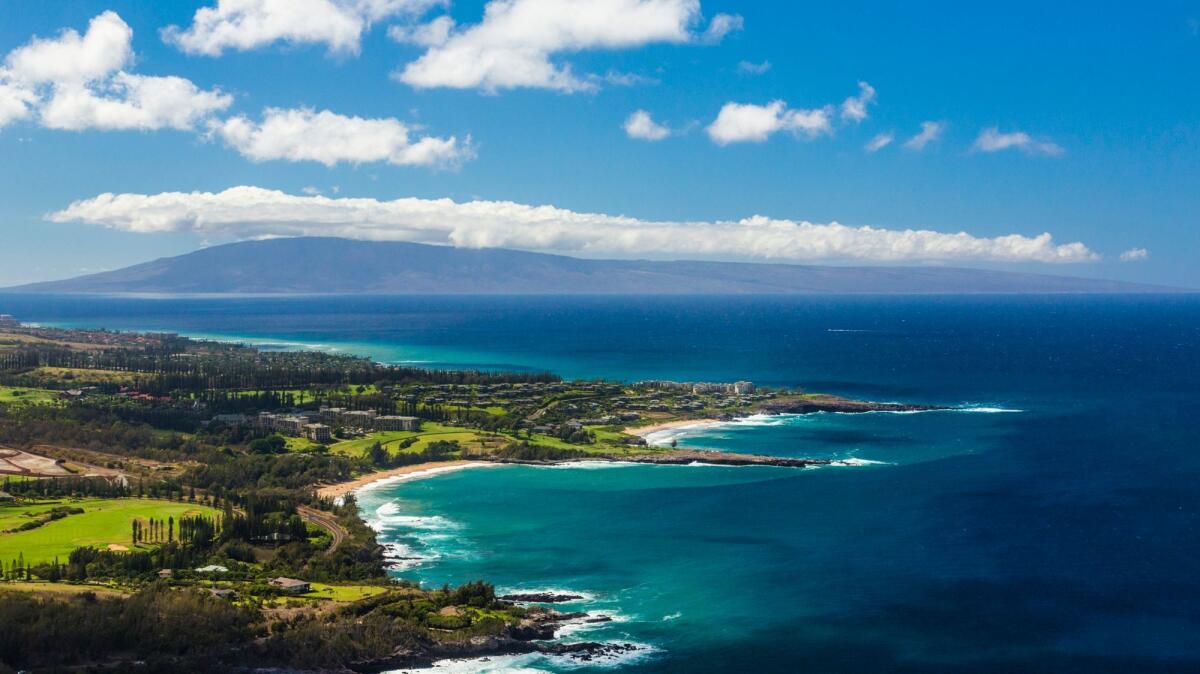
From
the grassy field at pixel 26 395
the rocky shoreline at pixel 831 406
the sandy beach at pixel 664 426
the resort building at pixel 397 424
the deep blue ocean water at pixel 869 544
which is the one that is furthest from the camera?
the rocky shoreline at pixel 831 406

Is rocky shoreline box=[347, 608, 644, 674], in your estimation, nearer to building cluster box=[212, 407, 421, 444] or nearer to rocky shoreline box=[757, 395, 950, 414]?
building cluster box=[212, 407, 421, 444]

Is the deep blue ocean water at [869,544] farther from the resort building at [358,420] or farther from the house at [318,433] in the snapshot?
the resort building at [358,420]

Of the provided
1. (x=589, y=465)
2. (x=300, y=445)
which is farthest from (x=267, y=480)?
(x=589, y=465)

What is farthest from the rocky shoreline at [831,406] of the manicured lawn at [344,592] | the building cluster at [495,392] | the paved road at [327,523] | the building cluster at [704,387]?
the manicured lawn at [344,592]

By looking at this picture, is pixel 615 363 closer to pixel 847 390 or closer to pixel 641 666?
pixel 847 390

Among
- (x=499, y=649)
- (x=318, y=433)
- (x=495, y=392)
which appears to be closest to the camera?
(x=499, y=649)

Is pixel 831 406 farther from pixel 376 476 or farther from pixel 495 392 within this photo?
pixel 376 476

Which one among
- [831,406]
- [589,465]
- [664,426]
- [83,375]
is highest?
[83,375]
